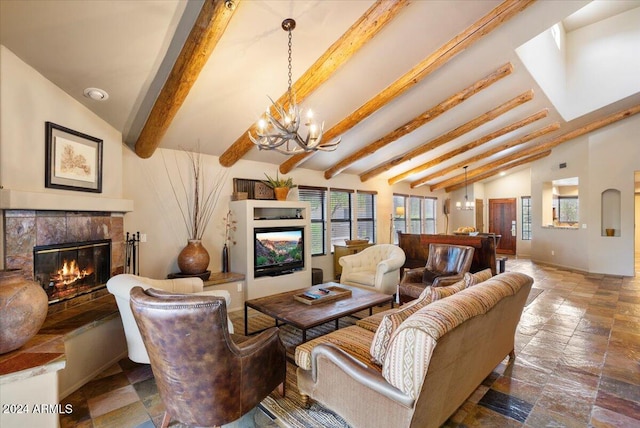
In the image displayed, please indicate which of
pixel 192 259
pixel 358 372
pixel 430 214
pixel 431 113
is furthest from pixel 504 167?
pixel 358 372

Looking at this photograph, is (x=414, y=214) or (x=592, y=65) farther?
(x=414, y=214)

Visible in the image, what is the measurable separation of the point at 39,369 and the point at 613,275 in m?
9.73

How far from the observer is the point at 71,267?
2.92 m

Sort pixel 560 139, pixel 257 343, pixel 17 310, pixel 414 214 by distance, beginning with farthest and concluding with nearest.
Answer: pixel 414 214 < pixel 560 139 < pixel 257 343 < pixel 17 310

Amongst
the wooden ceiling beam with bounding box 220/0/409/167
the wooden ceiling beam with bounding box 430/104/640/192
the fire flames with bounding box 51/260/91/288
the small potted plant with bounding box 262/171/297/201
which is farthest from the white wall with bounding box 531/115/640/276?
the fire flames with bounding box 51/260/91/288

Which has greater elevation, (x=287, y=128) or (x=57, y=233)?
(x=287, y=128)

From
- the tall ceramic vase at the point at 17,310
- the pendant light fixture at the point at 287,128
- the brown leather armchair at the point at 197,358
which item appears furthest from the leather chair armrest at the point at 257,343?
the pendant light fixture at the point at 287,128

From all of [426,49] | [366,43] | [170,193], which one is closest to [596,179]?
[426,49]

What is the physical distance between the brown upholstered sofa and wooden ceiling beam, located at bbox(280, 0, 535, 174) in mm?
2575

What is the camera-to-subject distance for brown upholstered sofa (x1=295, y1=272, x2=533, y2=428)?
4.79 feet

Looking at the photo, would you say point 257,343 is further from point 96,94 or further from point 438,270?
point 438,270

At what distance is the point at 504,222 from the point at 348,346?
1071 cm

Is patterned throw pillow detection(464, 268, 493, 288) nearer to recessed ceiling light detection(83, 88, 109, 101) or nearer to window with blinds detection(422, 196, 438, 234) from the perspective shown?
recessed ceiling light detection(83, 88, 109, 101)

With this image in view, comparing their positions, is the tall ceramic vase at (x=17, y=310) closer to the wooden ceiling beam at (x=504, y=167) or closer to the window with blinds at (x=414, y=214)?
the window with blinds at (x=414, y=214)
